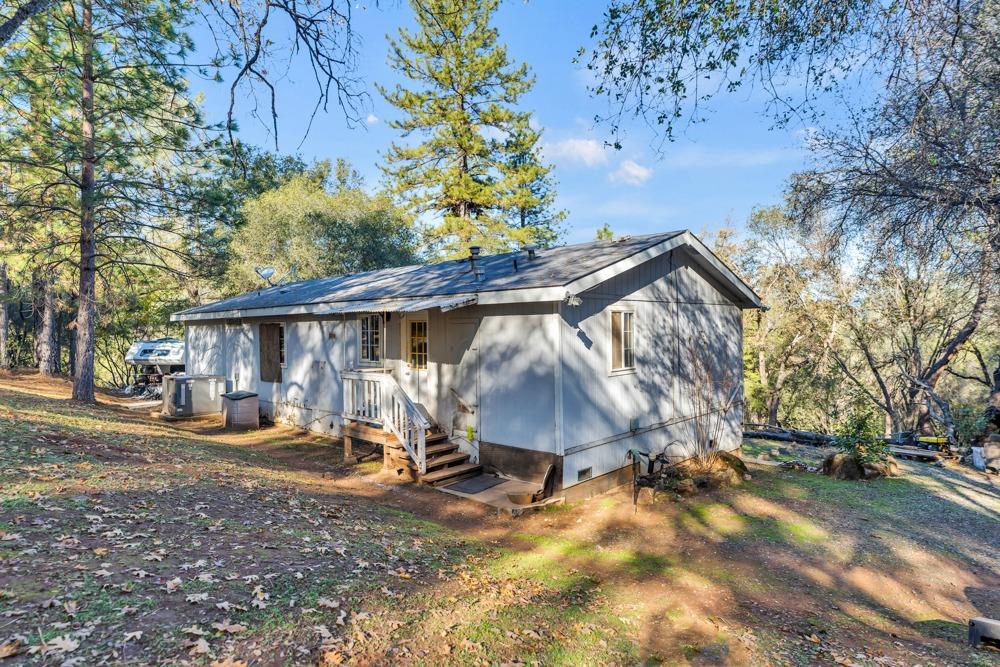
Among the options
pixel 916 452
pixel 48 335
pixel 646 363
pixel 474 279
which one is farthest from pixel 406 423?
pixel 48 335

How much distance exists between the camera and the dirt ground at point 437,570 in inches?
136

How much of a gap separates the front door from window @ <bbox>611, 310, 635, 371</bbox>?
143 inches

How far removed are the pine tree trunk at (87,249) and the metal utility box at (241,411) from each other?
3.64m

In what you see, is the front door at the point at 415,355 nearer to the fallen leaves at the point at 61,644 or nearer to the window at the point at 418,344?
the window at the point at 418,344

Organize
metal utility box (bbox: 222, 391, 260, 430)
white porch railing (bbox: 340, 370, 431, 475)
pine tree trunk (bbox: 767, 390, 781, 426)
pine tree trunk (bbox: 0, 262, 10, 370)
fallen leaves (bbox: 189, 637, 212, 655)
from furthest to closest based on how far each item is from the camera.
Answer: pine tree trunk (bbox: 767, 390, 781, 426) < pine tree trunk (bbox: 0, 262, 10, 370) < metal utility box (bbox: 222, 391, 260, 430) < white porch railing (bbox: 340, 370, 431, 475) < fallen leaves (bbox: 189, 637, 212, 655)

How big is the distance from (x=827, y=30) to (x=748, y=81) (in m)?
0.83

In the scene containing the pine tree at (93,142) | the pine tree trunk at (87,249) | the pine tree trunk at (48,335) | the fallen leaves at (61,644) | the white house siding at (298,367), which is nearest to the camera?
the fallen leaves at (61,644)

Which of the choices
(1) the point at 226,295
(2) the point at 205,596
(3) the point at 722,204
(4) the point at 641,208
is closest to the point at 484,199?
(4) the point at 641,208

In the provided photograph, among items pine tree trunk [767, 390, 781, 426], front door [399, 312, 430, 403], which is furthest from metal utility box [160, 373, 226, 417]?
pine tree trunk [767, 390, 781, 426]

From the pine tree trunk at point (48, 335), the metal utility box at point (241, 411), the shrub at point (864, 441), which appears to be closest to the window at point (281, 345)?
the metal utility box at point (241, 411)

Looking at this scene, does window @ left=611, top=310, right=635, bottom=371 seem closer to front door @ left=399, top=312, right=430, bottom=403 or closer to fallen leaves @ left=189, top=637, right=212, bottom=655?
front door @ left=399, top=312, right=430, bottom=403

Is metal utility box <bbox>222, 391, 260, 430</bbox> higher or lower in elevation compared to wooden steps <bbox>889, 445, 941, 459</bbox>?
higher

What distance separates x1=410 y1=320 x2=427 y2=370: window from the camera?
10.2m

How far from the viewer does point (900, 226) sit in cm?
720
